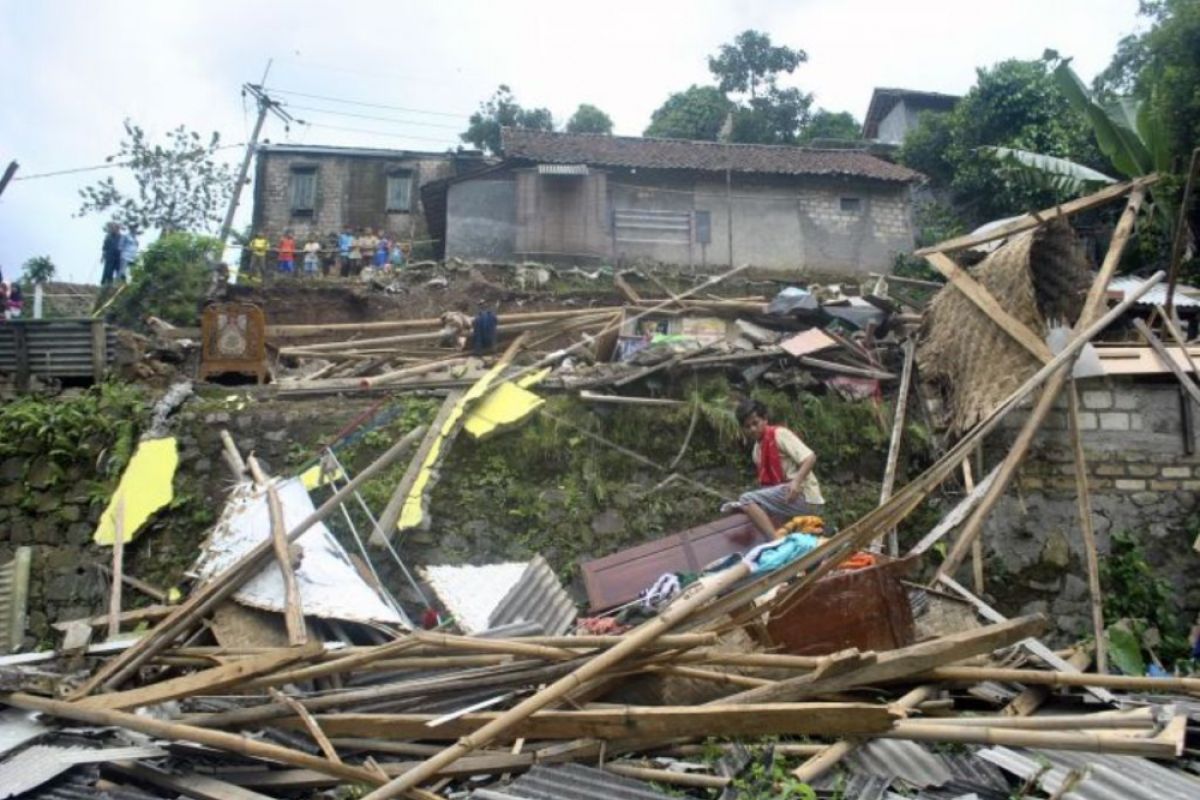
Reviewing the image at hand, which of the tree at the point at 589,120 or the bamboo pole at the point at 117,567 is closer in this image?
the bamboo pole at the point at 117,567

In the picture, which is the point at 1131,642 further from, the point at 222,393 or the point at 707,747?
the point at 222,393

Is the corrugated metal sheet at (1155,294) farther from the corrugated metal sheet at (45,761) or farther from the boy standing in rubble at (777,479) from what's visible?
the corrugated metal sheet at (45,761)

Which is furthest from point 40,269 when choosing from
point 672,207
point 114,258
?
point 672,207

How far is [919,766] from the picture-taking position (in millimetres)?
4062

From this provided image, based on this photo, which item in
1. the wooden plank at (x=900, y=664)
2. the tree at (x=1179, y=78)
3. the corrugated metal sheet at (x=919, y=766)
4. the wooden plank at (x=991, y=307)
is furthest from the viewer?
the tree at (x=1179, y=78)

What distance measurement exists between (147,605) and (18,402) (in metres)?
3.06

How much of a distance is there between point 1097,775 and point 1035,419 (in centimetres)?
242

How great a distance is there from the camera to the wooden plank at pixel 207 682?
4.43 meters

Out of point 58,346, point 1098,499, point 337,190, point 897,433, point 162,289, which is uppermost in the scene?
point 337,190

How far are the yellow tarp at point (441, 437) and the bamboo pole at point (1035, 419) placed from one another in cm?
399

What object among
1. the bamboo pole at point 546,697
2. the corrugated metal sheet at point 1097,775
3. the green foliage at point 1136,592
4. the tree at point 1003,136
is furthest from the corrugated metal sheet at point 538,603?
the tree at point 1003,136

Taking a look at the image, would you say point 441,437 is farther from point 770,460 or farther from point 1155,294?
point 1155,294

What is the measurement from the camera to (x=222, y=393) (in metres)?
9.01

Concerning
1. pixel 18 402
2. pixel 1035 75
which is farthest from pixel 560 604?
pixel 1035 75
